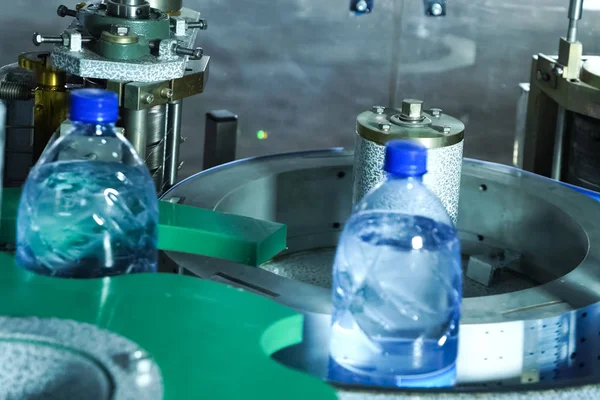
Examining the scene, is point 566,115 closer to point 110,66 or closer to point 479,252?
point 479,252

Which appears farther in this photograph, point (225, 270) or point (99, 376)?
point (225, 270)

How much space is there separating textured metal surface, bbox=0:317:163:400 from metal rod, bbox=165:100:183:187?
1.09 meters

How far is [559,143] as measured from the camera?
234cm

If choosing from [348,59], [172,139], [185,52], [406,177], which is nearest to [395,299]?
[406,177]

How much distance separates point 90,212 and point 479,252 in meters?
0.97

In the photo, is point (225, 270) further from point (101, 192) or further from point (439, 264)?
point (439, 264)

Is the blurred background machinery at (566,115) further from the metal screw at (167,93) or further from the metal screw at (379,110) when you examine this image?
the metal screw at (167,93)

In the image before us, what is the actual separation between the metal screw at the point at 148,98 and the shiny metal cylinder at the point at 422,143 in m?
0.35

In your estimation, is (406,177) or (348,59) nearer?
(406,177)

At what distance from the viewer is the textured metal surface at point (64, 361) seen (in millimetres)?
953

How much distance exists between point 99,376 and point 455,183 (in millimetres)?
839

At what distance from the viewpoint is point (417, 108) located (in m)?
1.63

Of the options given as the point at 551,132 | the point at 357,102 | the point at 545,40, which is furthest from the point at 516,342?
the point at 545,40

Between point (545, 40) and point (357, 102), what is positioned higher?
point (545, 40)
